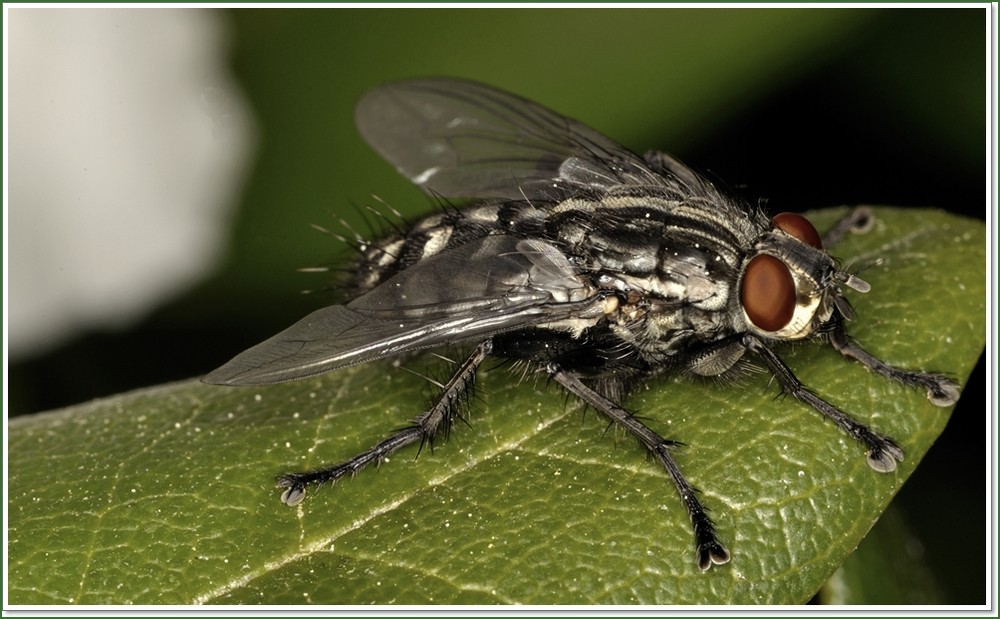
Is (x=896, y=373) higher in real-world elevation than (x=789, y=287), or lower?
lower

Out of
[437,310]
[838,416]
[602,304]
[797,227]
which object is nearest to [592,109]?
[797,227]

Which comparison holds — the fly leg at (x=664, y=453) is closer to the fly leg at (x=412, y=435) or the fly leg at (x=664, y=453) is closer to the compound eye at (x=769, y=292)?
the fly leg at (x=412, y=435)

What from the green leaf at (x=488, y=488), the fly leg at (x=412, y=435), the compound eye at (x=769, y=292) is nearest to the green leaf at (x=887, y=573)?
the green leaf at (x=488, y=488)

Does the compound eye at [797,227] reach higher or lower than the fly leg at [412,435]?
higher

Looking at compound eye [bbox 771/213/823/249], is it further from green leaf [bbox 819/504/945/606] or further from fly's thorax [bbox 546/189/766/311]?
green leaf [bbox 819/504/945/606]

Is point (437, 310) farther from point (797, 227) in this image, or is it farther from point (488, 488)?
point (797, 227)

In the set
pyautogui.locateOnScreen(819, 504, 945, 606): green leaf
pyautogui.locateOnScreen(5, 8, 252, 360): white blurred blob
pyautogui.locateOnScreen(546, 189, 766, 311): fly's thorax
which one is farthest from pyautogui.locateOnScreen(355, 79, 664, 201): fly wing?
pyautogui.locateOnScreen(819, 504, 945, 606): green leaf
